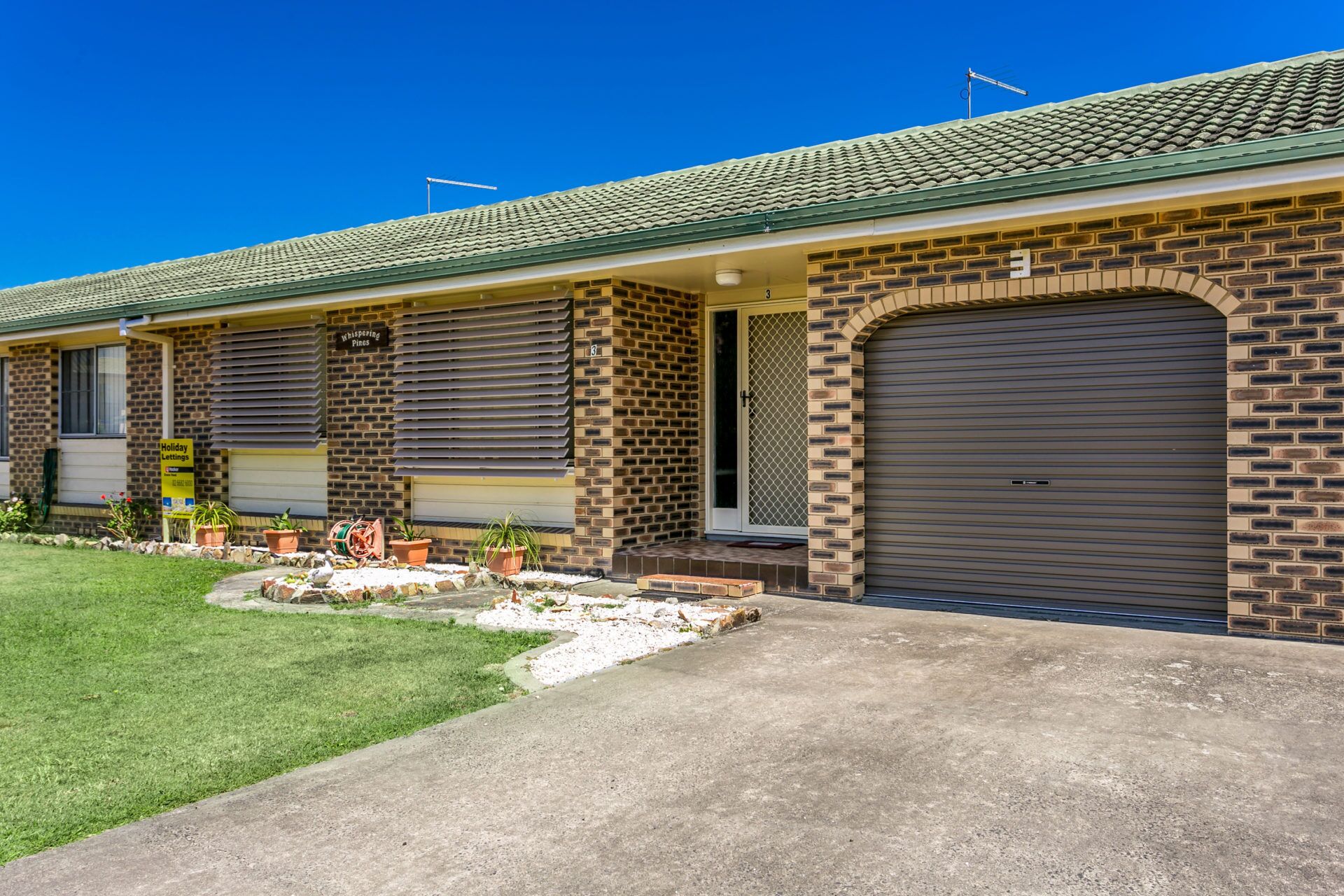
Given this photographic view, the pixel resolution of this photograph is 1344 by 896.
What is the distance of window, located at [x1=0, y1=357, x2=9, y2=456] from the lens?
16016mm

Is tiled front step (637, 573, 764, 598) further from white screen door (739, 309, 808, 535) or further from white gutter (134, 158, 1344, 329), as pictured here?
white gutter (134, 158, 1344, 329)

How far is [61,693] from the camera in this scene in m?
5.51

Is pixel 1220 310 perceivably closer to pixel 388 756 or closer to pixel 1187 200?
pixel 1187 200

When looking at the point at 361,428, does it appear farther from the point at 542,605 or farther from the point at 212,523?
the point at 542,605

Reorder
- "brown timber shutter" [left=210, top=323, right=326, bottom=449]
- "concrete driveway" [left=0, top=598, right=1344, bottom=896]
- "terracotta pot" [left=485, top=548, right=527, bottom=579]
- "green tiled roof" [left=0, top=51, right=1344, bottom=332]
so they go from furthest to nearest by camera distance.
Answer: "brown timber shutter" [left=210, top=323, right=326, bottom=449] < "terracotta pot" [left=485, top=548, right=527, bottom=579] < "green tiled roof" [left=0, top=51, right=1344, bottom=332] < "concrete driveway" [left=0, top=598, right=1344, bottom=896]

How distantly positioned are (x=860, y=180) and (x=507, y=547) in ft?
16.3

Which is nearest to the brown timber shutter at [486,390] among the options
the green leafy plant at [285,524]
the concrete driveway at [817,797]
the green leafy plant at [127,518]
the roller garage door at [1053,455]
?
the green leafy plant at [285,524]

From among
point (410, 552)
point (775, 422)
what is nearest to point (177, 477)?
point (410, 552)

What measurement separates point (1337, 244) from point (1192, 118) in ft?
5.60

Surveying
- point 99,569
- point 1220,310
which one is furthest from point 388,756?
→ point 99,569

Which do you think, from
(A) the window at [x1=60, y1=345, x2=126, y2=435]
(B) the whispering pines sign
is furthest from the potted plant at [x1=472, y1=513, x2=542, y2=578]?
(A) the window at [x1=60, y1=345, x2=126, y2=435]

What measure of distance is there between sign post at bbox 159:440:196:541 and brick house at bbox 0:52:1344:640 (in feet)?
1.09

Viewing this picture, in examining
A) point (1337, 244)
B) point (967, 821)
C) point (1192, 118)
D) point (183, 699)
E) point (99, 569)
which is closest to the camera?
point (967, 821)

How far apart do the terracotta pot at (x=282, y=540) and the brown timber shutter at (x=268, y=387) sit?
1.04 meters
